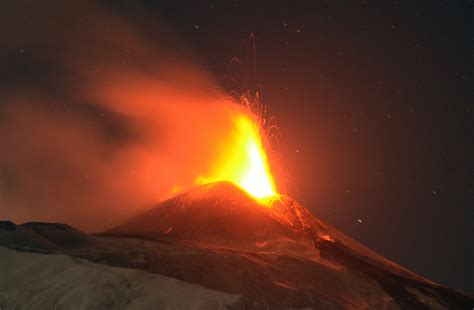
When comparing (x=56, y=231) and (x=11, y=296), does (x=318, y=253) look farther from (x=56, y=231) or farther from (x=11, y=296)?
(x=11, y=296)

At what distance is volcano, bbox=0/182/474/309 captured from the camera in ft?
97.4

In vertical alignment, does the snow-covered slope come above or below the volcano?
below

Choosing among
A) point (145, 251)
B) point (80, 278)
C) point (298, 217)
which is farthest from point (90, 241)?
point (298, 217)

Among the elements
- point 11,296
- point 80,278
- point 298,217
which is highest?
point 298,217

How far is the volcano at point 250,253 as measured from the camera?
2969cm

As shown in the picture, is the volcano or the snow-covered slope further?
the volcano

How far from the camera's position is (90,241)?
3984cm

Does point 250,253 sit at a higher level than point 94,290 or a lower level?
higher

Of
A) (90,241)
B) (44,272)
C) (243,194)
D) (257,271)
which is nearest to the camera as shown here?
(44,272)

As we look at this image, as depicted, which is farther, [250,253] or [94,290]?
[250,253]

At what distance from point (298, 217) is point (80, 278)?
40.6m

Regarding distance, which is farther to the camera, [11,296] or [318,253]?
[318,253]

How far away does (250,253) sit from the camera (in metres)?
39.8

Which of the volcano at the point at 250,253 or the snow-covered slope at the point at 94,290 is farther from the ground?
the volcano at the point at 250,253
